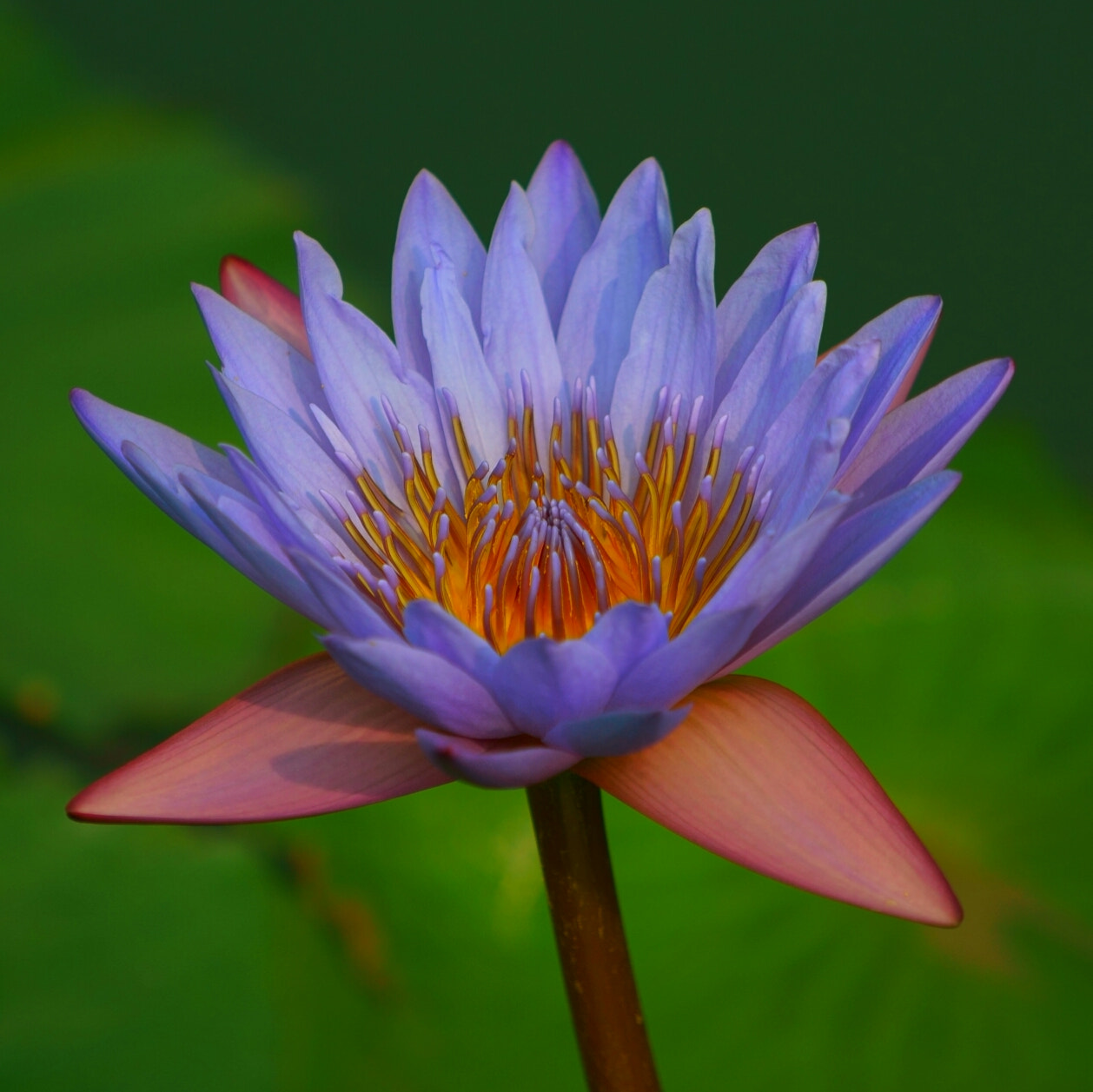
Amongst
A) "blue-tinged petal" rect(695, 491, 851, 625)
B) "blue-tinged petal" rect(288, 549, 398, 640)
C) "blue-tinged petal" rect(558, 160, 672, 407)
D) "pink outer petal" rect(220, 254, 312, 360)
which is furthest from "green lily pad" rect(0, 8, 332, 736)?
"blue-tinged petal" rect(695, 491, 851, 625)

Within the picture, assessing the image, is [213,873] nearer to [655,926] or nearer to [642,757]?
[655,926]

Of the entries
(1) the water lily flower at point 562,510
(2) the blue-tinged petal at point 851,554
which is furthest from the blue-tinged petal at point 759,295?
(2) the blue-tinged petal at point 851,554

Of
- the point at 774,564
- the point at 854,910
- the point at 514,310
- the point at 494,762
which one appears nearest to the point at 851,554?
the point at 774,564

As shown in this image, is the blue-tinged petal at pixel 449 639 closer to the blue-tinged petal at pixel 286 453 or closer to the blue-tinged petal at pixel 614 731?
the blue-tinged petal at pixel 614 731

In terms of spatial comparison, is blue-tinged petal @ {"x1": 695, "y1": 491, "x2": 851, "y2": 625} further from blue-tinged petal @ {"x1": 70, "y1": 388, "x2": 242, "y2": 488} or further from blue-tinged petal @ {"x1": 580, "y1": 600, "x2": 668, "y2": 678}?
blue-tinged petal @ {"x1": 70, "y1": 388, "x2": 242, "y2": 488}

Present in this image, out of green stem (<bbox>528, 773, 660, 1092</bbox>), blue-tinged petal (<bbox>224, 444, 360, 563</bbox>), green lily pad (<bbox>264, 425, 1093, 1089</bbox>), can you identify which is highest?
blue-tinged petal (<bbox>224, 444, 360, 563</bbox>)

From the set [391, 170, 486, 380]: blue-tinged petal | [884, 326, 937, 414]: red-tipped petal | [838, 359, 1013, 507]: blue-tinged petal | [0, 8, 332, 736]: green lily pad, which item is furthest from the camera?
[0, 8, 332, 736]: green lily pad
